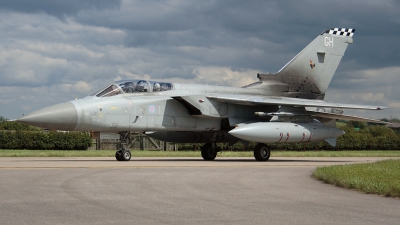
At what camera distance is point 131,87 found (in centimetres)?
1994

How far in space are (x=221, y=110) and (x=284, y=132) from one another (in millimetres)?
2615

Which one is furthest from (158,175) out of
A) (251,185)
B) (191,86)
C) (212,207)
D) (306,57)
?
(306,57)

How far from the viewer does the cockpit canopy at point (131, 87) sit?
19.5m

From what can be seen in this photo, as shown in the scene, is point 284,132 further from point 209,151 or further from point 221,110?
point 209,151

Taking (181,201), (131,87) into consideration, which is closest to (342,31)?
(131,87)

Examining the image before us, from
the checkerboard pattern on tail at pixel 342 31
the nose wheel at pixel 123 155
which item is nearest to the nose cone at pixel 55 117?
the nose wheel at pixel 123 155

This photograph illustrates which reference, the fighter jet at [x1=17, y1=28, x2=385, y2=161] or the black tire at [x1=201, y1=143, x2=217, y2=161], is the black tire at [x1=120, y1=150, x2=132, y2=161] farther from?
the black tire at [x1=201, y1=143, x2=217, y2=161]

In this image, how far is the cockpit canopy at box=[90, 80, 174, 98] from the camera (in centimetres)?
1950

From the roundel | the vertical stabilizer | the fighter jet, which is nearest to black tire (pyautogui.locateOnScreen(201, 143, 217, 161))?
the fighter jet

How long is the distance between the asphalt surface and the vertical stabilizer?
1270 cm

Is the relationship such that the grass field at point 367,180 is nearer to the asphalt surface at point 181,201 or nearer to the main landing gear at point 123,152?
the asphalt surface at point 181,201

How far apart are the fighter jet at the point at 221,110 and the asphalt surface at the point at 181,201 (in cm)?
662

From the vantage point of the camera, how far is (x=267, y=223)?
21.2 feet

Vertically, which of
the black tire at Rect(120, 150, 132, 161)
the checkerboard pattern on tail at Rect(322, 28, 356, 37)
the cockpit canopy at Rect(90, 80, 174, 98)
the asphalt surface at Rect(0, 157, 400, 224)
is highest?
the checkerboard pattern on tail at Rect(322, 28, 356, 37)
